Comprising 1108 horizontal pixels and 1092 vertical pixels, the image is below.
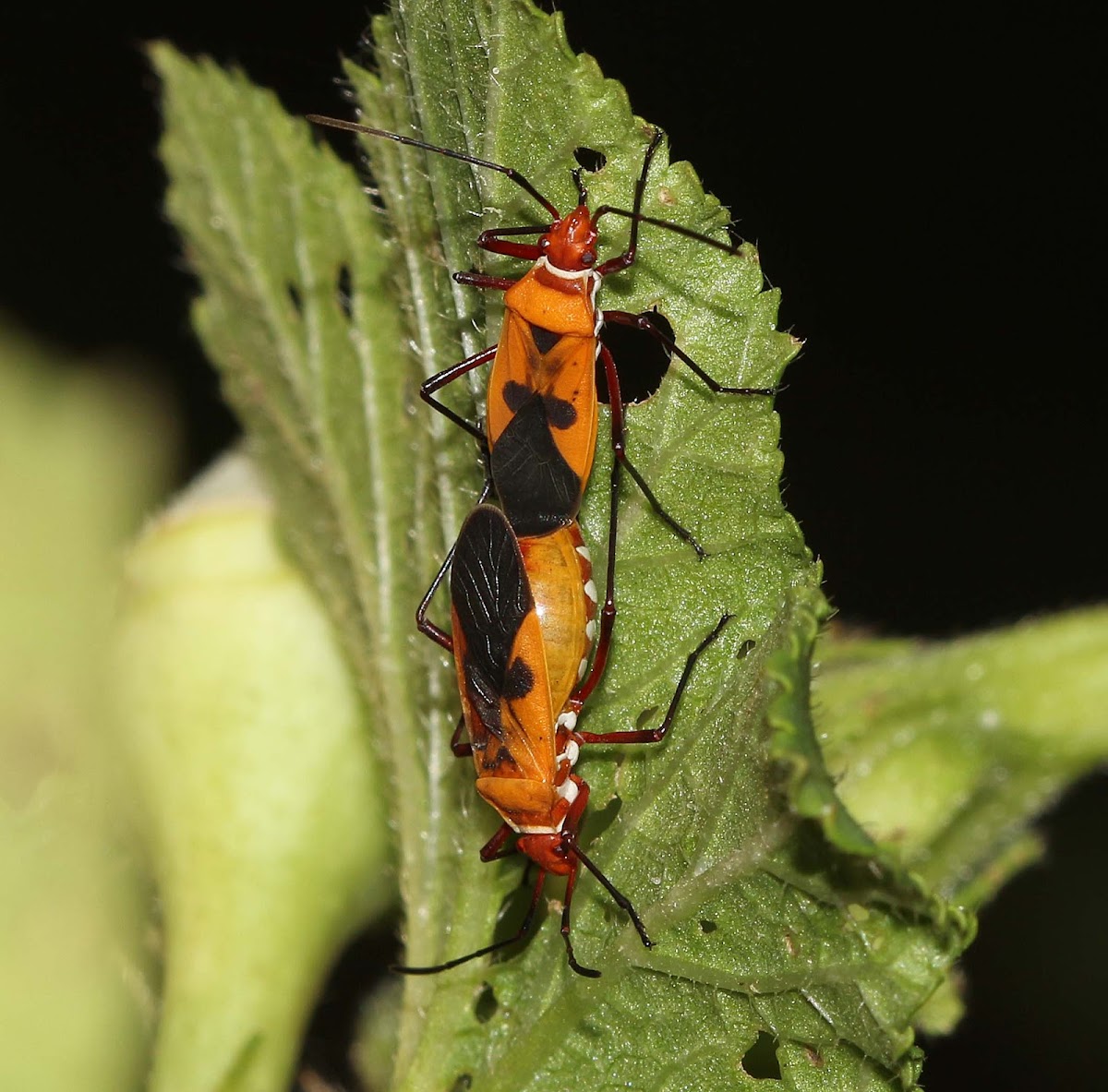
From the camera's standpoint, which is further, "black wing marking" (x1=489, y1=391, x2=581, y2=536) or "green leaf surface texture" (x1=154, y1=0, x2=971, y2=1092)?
"black wing marking" (x1=489, y1=391, x2=581, y2=536)

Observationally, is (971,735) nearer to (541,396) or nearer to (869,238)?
(541,396)

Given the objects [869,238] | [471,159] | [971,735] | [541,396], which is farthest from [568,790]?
[869,238]

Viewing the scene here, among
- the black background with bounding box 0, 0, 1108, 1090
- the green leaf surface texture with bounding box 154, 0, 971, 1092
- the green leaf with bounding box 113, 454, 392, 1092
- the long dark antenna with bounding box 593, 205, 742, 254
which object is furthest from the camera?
A: the black background with bounding box 0, 0, 1108, 1090

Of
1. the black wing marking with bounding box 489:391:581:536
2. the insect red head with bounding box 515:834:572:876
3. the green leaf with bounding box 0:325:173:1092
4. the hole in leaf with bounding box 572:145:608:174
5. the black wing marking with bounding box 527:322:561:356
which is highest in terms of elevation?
the hole in leaf with bounding box 572:145:608:174

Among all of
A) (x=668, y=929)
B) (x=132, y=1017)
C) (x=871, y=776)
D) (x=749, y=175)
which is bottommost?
(x=132, y=1017)

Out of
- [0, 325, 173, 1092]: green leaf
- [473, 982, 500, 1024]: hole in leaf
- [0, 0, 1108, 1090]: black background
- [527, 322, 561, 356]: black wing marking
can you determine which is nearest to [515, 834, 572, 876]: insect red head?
[473, 982, 500, 1024]: hole in leaf

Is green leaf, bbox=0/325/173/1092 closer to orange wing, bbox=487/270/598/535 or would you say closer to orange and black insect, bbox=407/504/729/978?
orange and black insect, bbox=407/504/729/978

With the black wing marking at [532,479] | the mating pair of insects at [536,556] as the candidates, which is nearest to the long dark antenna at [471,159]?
the mating pair of insects at [536,556]

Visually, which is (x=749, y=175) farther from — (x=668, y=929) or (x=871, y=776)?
(x=668, y=929)

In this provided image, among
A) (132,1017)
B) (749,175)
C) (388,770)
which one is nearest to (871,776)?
(388,770)

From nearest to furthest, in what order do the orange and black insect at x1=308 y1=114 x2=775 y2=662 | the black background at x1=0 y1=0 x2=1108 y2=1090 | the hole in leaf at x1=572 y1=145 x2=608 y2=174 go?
1. the hole in leaf at x1=572 y1=145 x2=608 y2=174
2. the orange and black insect at x1=308 y1=114 x2=775 y2=662
3. the black background at x1=0 y1=0 x2=1108 y2=1090
